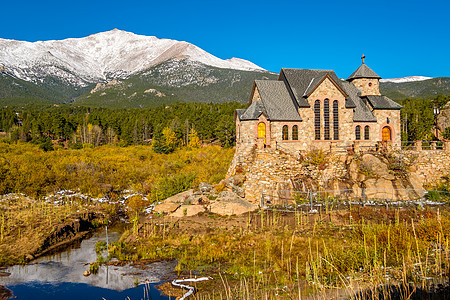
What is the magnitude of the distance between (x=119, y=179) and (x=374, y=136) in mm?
27781

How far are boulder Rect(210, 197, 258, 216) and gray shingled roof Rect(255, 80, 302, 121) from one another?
11748 millimetres

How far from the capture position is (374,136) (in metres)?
38.2

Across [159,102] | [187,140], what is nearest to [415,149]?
[187,140]

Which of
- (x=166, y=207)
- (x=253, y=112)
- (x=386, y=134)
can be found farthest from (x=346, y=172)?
(x=166, y=207)

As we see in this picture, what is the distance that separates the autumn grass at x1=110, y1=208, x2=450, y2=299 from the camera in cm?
1115

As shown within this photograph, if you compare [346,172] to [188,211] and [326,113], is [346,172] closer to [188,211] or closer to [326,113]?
[326,113]

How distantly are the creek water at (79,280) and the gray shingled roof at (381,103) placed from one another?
100ft

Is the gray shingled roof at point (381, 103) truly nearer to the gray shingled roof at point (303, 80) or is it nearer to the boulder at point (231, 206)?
the gray shingled roof at point (303, 80)

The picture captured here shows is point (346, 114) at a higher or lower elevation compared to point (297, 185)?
higher

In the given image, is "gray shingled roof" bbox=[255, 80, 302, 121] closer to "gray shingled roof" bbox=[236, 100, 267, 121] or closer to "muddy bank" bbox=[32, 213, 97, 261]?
"gray shingled roof" bbox=[236, 100, 267, 121]

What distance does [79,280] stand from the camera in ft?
53.0

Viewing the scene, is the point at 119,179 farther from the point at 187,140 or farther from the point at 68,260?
the point at 187,140

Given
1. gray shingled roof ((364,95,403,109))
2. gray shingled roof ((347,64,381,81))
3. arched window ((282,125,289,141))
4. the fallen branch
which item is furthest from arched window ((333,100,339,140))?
the fallen branch

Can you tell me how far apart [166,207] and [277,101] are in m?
17.3
